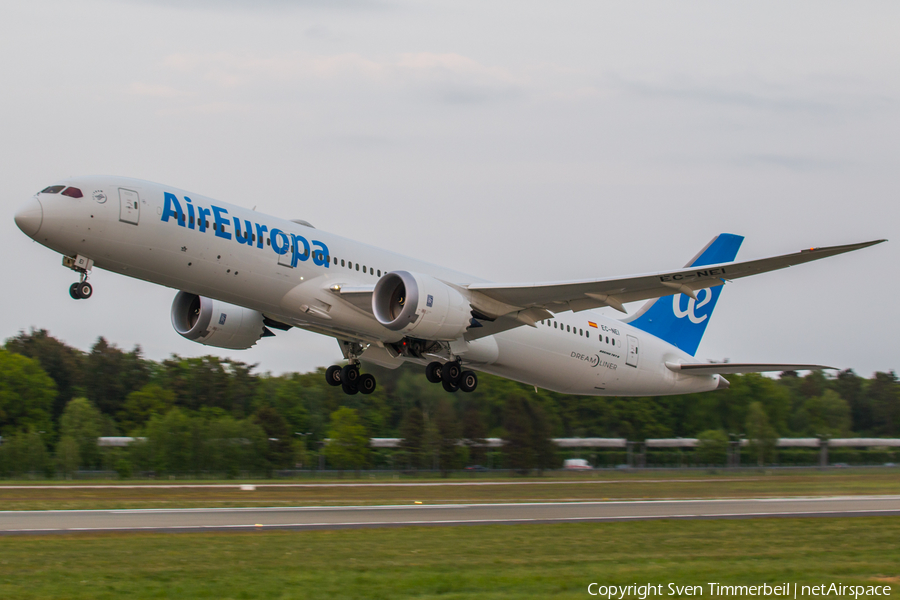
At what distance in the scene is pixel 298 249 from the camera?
2625 centimetres

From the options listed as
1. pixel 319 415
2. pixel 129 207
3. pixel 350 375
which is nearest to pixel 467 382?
pixel 350 375

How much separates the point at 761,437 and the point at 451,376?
26750 mm

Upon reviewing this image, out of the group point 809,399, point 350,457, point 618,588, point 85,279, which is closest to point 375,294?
point 85,279

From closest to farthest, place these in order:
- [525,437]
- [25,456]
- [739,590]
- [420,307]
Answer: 1. [739,590]
2. [420,307]
3. [525,437]
4. [25,456]

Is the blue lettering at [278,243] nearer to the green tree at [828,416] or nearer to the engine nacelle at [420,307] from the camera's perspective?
the engine nacelle at [420,307]

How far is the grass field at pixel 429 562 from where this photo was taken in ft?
45.8

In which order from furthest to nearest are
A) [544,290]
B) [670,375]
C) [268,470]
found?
[268,470] → [670,375] → [544,290]

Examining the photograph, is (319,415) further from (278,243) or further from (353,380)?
(278,243)

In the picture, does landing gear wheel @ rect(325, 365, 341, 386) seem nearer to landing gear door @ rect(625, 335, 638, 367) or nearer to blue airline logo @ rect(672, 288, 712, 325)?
landing gear door @ rect(625, 335, 638, 367)

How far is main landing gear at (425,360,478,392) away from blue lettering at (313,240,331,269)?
503 centimetres

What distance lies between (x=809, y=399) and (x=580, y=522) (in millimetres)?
38267

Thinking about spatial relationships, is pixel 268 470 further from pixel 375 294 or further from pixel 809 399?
pixel 809 399

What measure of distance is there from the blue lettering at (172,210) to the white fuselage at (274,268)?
72 mm

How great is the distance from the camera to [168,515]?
76.1ft
